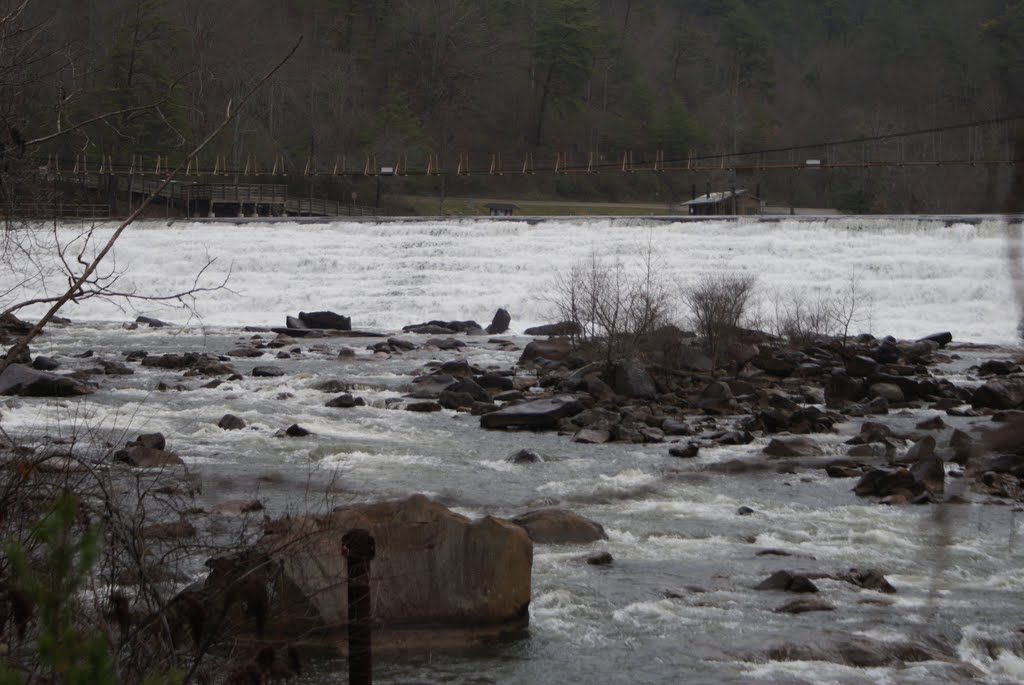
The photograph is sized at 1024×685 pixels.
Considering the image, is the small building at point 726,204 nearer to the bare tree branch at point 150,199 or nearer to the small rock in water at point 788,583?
the small rock in water at point 788,583

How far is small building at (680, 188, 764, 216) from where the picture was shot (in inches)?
2343

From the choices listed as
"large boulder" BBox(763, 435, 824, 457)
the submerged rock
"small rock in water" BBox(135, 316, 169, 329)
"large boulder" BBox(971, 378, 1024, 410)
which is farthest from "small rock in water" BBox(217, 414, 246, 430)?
"small rock in water" BBox(135, 316, 169, 329)

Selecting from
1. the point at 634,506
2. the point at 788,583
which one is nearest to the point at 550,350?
the point at 634,506

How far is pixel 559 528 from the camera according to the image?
1151 centimetres

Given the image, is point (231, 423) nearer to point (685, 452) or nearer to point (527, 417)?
point (527, 417)

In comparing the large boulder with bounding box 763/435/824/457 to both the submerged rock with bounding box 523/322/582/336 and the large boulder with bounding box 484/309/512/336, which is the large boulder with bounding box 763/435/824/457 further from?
the large boulder with bounding box 484/309/512/336

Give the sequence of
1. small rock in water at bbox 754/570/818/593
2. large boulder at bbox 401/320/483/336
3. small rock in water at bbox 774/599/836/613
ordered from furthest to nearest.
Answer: large boulder at bbox 401/320/483/336
small rock in water at bbox 754/570/818/593
small rock in water at bbox 774/599/836/613

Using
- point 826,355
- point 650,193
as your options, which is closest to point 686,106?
point 650,193

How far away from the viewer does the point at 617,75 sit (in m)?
85.4

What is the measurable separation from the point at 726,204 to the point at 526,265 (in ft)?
74.9

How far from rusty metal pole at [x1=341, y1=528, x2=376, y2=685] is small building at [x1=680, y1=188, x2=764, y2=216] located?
179 ft

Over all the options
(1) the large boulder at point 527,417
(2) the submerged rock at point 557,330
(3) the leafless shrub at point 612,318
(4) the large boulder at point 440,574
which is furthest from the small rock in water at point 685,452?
(2) the submerged rock at point 557,330

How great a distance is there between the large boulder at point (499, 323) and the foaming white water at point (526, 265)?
1.37 metres

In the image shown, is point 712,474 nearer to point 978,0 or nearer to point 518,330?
point 978,0
